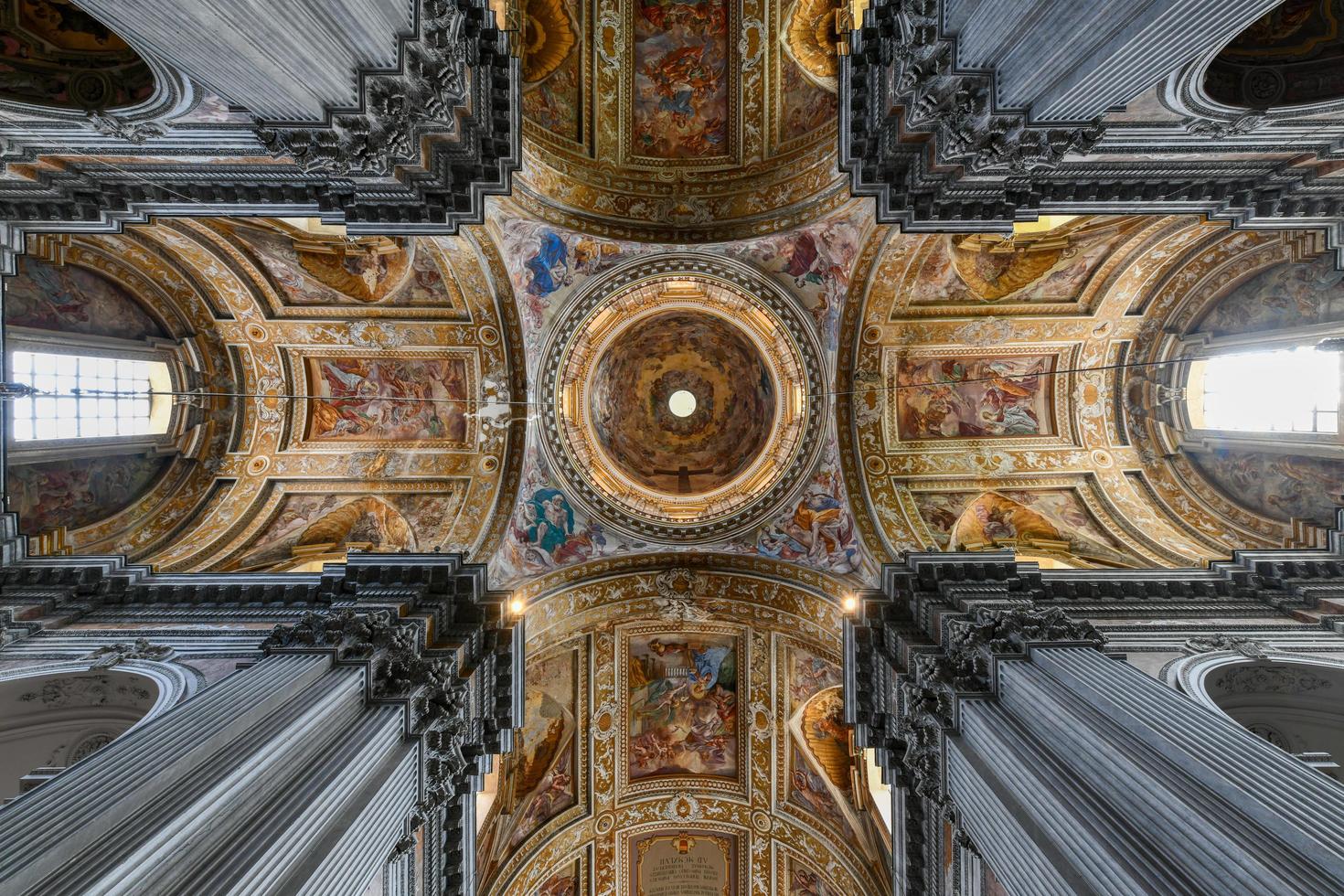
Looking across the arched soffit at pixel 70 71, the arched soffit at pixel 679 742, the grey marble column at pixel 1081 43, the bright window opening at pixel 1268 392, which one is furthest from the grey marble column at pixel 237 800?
the bright window opening at pixel 1268 392

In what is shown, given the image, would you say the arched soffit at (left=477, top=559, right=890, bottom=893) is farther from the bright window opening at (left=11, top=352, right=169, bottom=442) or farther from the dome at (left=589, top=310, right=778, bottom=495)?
the bright window opening at (left=11, top=352, right=169, bottom=442)

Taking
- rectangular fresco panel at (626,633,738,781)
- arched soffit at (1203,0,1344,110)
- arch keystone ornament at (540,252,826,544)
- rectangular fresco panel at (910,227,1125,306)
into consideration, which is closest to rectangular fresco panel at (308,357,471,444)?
arch keystone ornament at (540,252,826,544)

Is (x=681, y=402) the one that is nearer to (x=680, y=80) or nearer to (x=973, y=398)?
(x=973, y=398)

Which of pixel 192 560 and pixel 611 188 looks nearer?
pixel 192 560

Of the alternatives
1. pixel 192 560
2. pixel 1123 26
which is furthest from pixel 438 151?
pixel 192 560

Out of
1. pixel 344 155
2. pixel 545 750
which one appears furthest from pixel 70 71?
pixel 545 750

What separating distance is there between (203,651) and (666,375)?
40.2ft

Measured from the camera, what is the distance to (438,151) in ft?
32.4

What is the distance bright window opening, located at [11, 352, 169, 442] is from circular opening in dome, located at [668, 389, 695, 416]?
39.0 ft

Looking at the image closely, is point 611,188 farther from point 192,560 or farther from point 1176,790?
point 1176,790

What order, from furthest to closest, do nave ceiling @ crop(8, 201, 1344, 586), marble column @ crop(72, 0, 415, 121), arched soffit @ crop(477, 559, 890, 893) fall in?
arched soffit @ crop(477, 559, 890, 893) → nave ceiling @ crop(8, 201, 1344, 586) → marble column @ crop(72, 0, 415, 121)

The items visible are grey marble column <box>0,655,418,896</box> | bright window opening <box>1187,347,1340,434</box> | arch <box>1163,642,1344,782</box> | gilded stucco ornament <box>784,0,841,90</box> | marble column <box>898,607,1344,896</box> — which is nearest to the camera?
grey marble column <box>0,655,418,896</box>

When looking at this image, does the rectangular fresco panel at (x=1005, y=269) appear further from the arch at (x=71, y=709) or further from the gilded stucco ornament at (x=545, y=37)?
the arch at (x=71, y=709)

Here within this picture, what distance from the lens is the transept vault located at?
6859 mm
